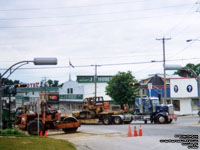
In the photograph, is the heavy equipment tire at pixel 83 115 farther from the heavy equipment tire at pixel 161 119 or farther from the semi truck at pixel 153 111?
the heavy equipment tire at pixel 161 119

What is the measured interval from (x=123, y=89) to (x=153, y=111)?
19.4 metres

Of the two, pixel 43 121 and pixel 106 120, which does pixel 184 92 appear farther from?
pixel 43 121

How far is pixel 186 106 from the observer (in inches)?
2314

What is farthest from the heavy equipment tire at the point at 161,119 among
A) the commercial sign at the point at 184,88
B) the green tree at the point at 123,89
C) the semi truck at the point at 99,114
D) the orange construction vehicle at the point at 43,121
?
the commercial sign at the point at 184,88

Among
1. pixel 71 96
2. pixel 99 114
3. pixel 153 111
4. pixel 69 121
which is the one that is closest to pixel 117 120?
pixel 99 114

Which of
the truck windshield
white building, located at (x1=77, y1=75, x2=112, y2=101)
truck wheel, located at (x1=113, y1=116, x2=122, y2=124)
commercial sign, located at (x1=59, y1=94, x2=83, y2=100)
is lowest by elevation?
truck wheel, located at (x1=113, y1=116, x2=122, y2=124)

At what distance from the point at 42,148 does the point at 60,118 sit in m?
12.1

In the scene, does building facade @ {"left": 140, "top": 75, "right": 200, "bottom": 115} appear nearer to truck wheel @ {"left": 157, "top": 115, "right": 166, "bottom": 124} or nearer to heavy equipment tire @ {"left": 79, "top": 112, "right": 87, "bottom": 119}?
truck wheel @ {"left": 157, "top": 115, "right": 166, "bottom": 124}

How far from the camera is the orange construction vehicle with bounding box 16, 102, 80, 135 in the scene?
1016 inches

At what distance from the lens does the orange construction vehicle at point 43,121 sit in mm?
25797

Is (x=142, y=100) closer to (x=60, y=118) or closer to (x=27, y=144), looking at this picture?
(x=60, y=118)

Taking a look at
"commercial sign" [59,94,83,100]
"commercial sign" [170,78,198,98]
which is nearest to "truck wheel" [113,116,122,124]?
"commercial sign" [170,78,198,98]

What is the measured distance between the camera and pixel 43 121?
85.9ft

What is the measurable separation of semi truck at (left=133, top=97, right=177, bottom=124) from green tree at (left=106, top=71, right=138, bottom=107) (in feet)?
58.6
